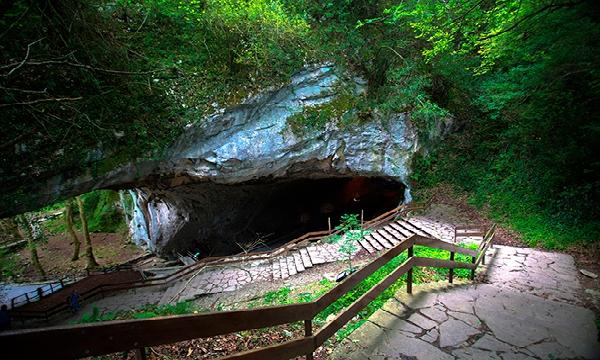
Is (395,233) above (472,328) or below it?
below

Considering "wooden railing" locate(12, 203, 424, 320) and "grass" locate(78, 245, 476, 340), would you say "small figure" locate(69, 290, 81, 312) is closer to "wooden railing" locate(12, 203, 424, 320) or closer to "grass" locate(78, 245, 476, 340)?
"wooden railing" locate(12, 203, 424, 320)

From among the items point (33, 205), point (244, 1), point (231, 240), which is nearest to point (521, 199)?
point (244, 1)

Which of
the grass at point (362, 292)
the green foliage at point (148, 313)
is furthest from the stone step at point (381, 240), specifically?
the green foliage at point (148, 313)

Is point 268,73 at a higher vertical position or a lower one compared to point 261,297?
higher

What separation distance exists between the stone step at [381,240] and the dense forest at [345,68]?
11.1ft

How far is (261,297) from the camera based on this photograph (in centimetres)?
819

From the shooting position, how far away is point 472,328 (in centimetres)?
339

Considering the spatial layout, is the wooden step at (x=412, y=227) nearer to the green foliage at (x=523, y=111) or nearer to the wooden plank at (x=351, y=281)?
the green foliage at (x=523, y=111)

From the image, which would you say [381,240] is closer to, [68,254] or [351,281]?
[351,281]

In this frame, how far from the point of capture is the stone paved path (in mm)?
2936

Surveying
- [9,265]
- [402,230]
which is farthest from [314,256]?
[9,265]

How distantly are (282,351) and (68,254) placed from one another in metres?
20.8

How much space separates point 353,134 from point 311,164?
228 cm

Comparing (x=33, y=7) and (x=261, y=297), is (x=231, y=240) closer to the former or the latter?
(x=261, y=297)
